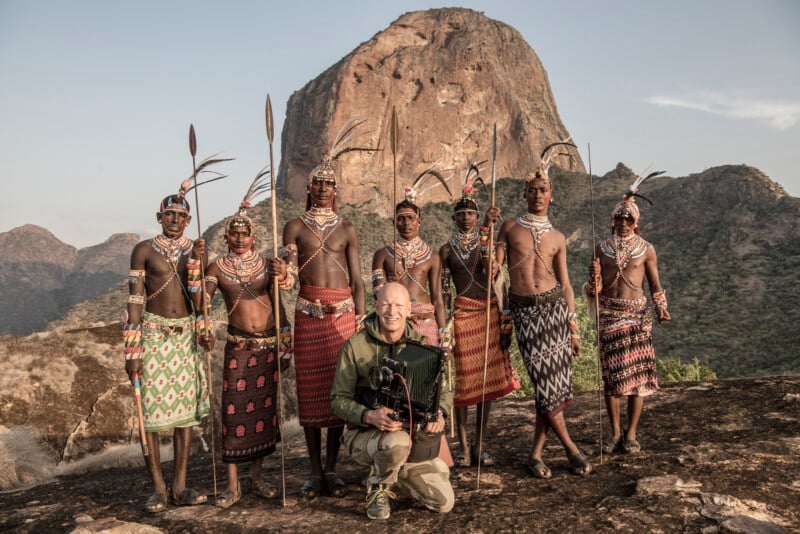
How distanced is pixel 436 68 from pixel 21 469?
276 feet

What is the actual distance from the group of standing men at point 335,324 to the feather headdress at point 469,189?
0.09 feet

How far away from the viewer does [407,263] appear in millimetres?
5098

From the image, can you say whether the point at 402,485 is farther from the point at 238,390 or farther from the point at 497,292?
the point at 497,292

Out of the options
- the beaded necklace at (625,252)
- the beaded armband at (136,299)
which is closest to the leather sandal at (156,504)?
the beaded armband at (136,299)

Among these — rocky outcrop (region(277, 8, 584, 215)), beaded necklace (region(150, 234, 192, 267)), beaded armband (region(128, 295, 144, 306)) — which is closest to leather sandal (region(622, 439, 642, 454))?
beaded necklace (region(150, 234, 192, 267))

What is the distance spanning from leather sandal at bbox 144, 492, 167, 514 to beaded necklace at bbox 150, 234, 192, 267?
5.90 ft

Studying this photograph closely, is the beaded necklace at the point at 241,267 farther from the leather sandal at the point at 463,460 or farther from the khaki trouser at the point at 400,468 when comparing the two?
the leather sandal at the point at 463,460

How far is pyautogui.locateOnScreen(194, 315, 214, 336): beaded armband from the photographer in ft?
15.1

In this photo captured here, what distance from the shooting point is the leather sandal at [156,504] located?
4.29 meters

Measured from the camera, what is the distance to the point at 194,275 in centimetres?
455

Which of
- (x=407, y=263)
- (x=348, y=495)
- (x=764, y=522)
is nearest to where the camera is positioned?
(x=764, y=522)

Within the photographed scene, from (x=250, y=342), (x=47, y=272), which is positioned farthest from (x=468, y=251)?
(x=47, y=272)

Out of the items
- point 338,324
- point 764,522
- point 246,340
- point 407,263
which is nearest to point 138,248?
point 246,340

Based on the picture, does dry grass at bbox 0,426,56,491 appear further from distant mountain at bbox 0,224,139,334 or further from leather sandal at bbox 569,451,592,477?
distant mountain at bbox 0,224,139,334
